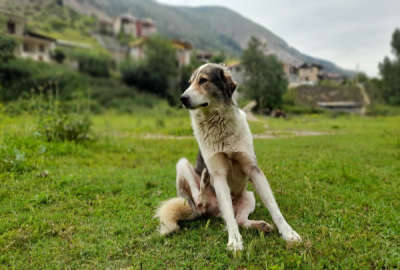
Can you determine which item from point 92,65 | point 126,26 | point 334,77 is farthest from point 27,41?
point 126,26

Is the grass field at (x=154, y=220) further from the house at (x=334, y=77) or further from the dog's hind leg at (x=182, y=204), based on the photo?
the house at (x=334, y=77)

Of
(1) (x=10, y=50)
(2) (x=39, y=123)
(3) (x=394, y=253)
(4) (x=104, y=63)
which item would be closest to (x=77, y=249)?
(3) (x=394, y=253)

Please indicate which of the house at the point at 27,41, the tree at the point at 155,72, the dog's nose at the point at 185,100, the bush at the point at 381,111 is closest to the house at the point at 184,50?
the tree at the point at 155,72

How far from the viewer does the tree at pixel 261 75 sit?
1169 inches

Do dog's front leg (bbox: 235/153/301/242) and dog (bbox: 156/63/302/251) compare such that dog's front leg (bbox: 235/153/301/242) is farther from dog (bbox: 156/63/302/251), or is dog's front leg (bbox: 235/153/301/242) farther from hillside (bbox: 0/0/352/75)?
hillside (bbox: 0/0/352/75)

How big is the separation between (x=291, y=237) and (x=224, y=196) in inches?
32.4

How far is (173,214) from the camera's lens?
11.1 ft

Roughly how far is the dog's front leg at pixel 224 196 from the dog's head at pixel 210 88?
2.17ft

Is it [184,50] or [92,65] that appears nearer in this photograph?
[92,65]

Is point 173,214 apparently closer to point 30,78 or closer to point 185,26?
point 30,78

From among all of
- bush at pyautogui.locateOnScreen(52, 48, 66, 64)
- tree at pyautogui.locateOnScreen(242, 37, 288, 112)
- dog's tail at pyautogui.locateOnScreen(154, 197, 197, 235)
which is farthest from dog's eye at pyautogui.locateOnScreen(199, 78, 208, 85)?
bush at pyautogui.locateOnScreen(52, 48, 66, 64)

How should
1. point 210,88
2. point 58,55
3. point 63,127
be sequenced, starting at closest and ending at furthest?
point 210,88 → point 63,127 → point 58,55

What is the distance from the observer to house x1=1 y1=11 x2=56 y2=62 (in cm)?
3578

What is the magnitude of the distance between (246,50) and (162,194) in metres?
28.8
